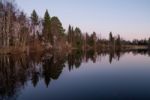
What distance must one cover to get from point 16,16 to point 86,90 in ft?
132

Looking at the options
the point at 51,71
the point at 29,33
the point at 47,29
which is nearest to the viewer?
the point at 51,71

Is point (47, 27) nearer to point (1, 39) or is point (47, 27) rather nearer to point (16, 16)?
point (16, 16)

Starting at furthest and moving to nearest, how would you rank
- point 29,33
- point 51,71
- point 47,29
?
point 47,29 → point 29,33 → point 51,71

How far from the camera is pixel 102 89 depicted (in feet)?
42.8

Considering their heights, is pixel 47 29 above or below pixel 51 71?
above

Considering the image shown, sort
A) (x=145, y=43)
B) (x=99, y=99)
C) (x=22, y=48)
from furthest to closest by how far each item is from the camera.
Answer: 1. (x=145, y=43)
2. (x=22, y=48)
3. (x=99, y=99)

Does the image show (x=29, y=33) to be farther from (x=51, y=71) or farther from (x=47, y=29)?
(x=51, y=71)

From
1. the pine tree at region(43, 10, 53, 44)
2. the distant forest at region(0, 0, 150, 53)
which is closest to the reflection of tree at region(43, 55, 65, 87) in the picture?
the distant forest at region(0, 0, 150, 53)

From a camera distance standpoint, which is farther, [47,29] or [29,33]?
[47,29]

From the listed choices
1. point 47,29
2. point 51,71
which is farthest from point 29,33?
point 51,71

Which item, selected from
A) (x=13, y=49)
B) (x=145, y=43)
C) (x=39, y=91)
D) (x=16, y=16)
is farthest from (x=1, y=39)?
(x=145, y=43)

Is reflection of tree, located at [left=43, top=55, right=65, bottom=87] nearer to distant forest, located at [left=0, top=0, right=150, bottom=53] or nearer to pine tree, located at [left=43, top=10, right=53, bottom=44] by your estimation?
distant forest, located at [left=0, top=0, right=150, bottom=53]

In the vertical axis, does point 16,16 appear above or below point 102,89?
above

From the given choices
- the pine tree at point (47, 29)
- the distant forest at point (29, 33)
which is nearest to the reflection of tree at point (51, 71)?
the distant forest at point (29, 33)
